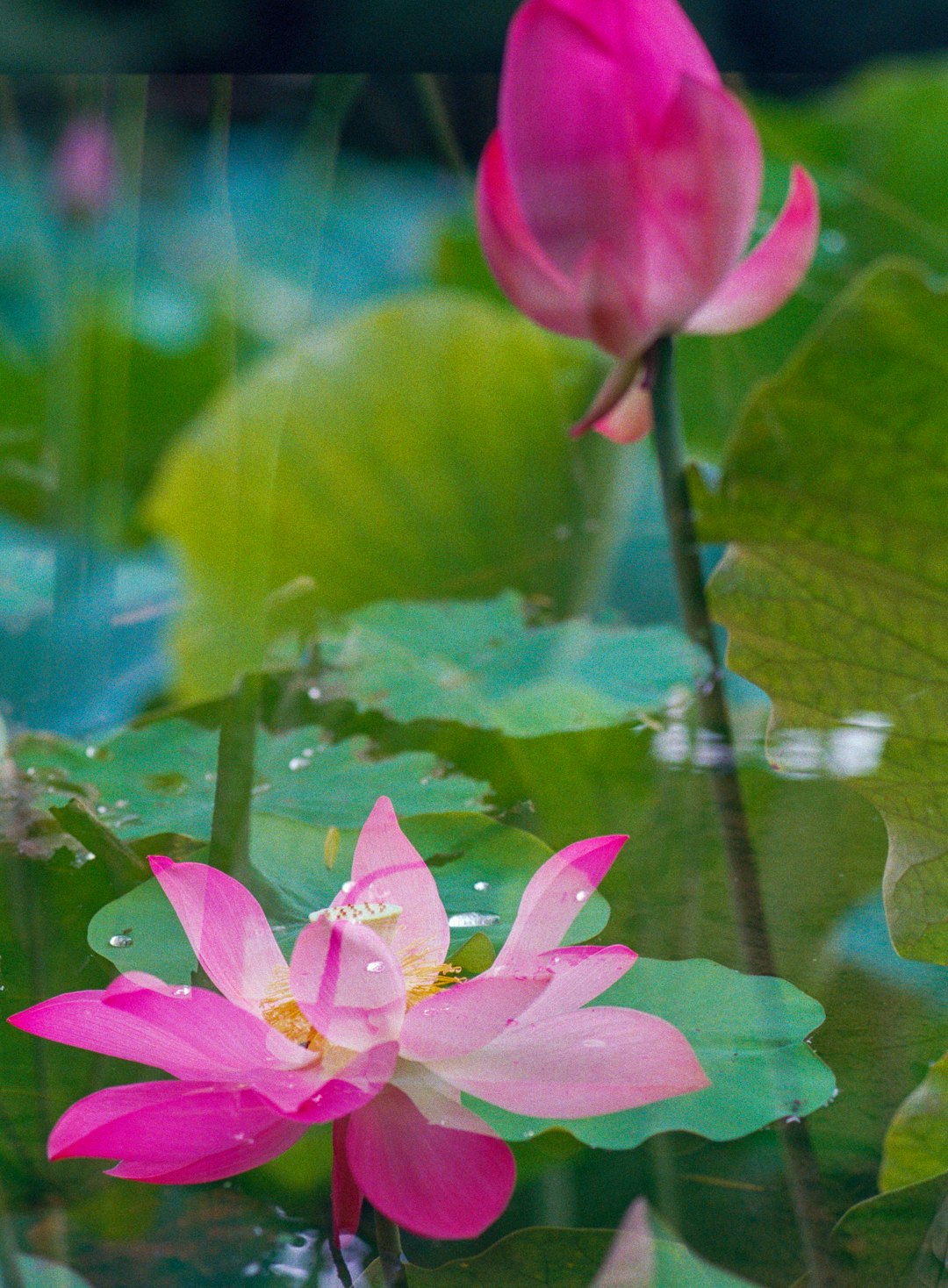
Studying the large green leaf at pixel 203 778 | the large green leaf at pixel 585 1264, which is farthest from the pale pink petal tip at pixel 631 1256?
the large green leaf at pixel 203 778

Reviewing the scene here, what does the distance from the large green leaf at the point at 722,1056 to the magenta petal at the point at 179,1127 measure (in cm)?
4

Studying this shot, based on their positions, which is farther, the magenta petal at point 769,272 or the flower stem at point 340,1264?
the magenta petal at point 769,272

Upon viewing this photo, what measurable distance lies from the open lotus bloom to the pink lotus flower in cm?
19

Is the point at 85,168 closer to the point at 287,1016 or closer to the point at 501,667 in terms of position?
the point at 501,667

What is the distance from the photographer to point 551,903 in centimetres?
22

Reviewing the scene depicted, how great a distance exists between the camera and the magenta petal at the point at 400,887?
0.22m

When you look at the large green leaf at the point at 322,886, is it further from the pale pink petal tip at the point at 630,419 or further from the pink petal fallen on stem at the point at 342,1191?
the pale pink petal tip at the point at 630,419

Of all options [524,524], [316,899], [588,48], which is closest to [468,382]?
[524,524]

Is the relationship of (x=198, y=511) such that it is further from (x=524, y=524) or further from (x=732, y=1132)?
(x=732, y=1132)

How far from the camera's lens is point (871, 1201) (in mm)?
191

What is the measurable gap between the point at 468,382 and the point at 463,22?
146 mm

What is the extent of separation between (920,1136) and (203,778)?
0.19 m

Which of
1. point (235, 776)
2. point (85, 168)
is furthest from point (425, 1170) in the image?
point (85, 168)

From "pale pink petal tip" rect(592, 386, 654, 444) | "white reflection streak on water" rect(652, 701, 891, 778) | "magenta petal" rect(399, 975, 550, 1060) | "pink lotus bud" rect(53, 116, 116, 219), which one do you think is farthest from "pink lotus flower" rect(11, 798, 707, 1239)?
"pink lotus bud" rect(53, 116, 116, 219)
